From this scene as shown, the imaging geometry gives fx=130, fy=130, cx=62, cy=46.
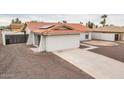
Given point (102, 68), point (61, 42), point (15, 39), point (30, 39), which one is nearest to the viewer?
point (102, 68)

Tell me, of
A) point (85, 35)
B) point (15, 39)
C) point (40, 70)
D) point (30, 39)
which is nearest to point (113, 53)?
point (40, 70)

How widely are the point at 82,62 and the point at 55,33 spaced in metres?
4.48

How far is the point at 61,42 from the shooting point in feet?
43.6

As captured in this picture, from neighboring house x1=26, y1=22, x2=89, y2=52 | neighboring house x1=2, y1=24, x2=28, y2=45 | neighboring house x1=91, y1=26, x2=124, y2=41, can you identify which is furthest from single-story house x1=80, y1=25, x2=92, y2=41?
neighboring house x1=2, y1=24, x2=28, y2=45

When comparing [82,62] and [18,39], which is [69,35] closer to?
[82,62]

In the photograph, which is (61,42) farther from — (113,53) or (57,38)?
(113,53)

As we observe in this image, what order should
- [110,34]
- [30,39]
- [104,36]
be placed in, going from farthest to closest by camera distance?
[104,36] < [110,34] < [30,39]

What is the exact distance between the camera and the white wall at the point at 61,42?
12.6 meters

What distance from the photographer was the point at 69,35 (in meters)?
13.8

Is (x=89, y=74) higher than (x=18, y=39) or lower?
lower
